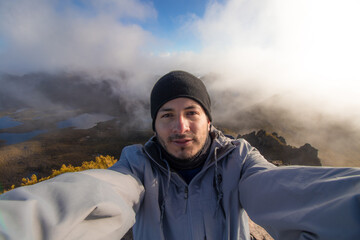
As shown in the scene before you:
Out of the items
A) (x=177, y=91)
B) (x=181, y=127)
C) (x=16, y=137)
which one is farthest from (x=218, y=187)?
(x=16, y=137)

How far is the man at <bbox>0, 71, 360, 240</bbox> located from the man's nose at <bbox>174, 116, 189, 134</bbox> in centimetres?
1

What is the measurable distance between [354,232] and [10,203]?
6.38 ft

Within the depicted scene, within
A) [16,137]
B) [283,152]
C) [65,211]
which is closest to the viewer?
[65,211]

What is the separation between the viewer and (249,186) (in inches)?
61.6

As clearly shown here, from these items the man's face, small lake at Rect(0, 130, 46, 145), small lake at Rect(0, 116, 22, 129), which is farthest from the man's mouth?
small lake at Rect(0, 116, 22, 129)

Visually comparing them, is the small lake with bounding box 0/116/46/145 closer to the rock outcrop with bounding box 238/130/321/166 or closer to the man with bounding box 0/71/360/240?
the rock outcrop with bounding box 238/130/321/166

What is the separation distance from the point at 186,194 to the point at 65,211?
3.88 ft

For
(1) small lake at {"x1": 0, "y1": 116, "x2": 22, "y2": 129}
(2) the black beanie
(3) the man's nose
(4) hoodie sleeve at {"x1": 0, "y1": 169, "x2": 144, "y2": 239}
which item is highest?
(1) small lake at {"x1": 0, "y1": 116, "x2": 22, "y2": 129}

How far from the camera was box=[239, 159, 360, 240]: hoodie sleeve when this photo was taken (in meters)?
0.87

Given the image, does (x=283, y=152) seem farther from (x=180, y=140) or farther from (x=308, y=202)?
(x=308, y=202)

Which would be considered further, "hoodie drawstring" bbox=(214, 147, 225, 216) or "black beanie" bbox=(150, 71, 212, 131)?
"black beanie" bbox=(150, 71, 212, 131)

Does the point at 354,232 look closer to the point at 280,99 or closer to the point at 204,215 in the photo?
the point at 204,215

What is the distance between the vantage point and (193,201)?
174cm

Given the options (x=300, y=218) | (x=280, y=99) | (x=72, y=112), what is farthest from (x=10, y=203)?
(x=72, y=112)
